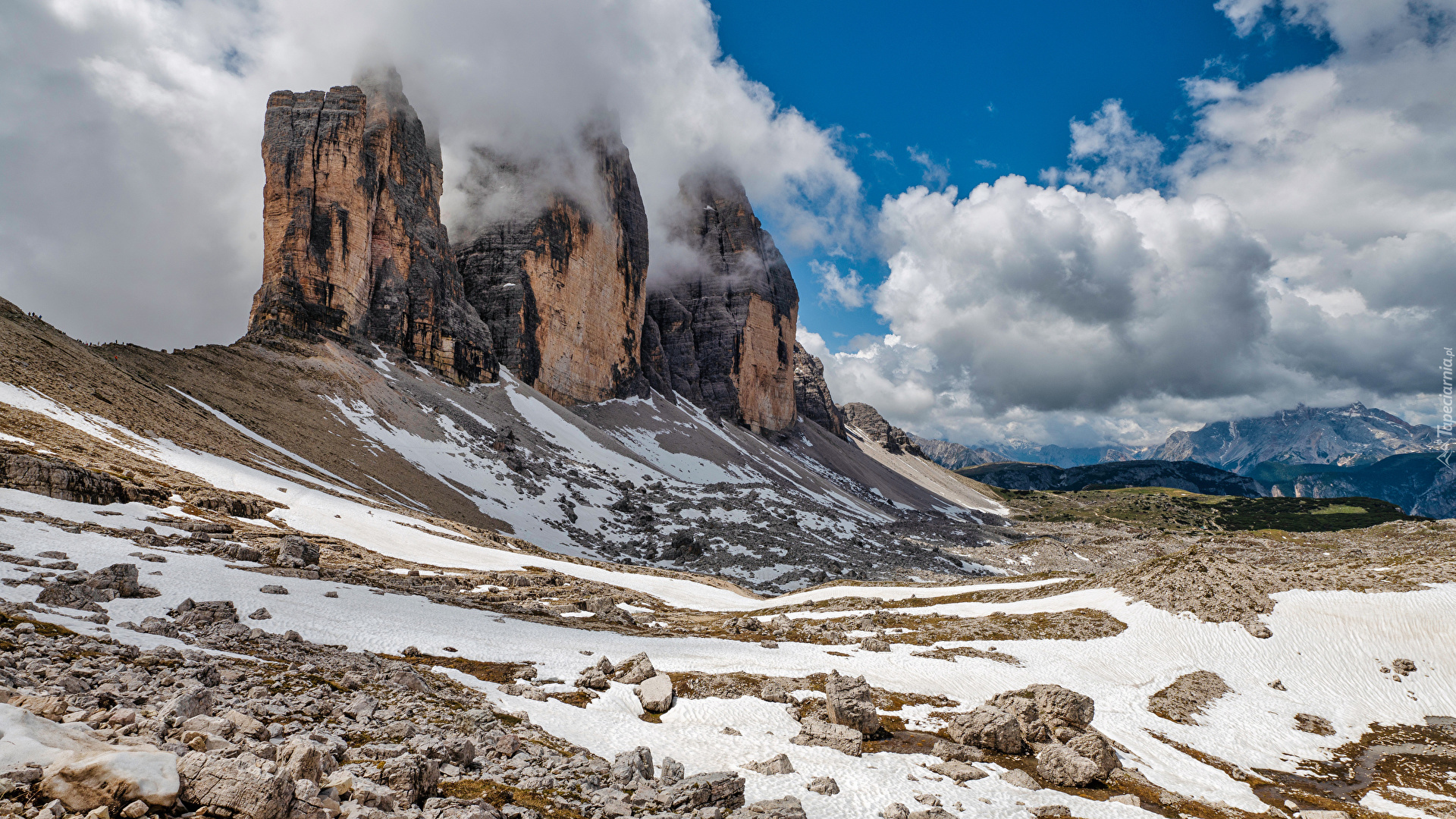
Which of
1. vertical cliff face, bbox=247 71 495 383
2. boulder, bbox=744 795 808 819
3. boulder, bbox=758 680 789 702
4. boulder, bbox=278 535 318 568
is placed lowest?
boulder, bbox=758 680 789 702

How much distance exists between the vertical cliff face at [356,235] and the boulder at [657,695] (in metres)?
91.8

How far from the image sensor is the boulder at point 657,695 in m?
15.5

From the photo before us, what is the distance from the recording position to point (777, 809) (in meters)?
10.4

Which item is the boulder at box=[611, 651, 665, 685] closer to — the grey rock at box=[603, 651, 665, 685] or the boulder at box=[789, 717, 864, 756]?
the grey rock at box=[603, 651, 665, 685]

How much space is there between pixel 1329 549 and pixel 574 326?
127 meters

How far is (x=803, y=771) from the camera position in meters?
12.9

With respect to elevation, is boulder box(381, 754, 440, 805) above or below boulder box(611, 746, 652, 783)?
above

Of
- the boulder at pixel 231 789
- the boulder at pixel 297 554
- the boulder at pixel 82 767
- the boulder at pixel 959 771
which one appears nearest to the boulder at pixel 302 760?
the boulder at pixel 231 789

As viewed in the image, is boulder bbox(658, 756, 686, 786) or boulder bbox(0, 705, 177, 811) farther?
boulder bbox(658, 756, 686, 786)

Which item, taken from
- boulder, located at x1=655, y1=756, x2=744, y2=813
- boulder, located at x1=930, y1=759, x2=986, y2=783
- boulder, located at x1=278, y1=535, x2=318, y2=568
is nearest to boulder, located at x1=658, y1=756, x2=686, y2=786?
boulder, located at x1=655, y1=756, x2=744, y2=813

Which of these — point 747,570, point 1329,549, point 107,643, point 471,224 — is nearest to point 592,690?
point 107,643

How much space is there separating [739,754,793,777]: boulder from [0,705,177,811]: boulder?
9.77 metres

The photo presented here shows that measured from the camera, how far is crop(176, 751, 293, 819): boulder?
19.5 feet

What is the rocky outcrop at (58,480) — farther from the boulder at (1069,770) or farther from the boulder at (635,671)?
the boulder at (1069,770)
